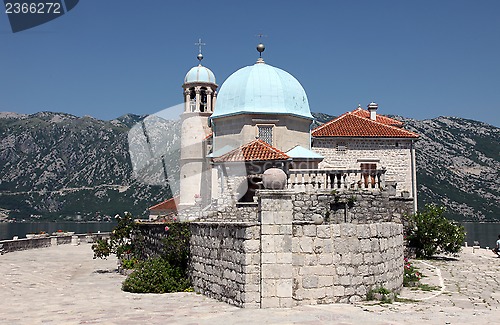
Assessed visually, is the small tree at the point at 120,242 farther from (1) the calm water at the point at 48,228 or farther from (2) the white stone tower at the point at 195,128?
(1) the calm water at the point at 48,228

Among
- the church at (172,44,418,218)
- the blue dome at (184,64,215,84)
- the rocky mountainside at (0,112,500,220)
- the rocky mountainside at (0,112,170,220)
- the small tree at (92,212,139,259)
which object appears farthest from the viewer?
the rocky mountainside at (0,112,170,220)

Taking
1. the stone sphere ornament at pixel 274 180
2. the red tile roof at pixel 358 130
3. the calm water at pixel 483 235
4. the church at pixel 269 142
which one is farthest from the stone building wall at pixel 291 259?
the calm water at pixel 483 235

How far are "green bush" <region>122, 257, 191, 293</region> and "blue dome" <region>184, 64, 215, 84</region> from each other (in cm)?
1889

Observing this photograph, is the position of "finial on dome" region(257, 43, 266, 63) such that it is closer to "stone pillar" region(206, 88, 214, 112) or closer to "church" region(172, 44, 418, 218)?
"church" region(172, 44, 418, 218)

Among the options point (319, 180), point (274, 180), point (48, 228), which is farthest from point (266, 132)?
point (48, 228)

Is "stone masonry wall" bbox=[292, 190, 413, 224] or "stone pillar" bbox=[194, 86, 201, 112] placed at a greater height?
"stone pillar" bbox=[194, 86, 201, 112]

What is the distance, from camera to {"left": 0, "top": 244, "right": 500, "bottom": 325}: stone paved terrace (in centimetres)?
1034

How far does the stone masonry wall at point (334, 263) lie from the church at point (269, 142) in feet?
15.8

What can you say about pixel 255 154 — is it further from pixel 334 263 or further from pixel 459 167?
pixel 459 167

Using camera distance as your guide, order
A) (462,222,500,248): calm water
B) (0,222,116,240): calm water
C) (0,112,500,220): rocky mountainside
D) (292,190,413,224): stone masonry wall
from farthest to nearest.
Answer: (0,112,500,220): rocky mountainside, (0,222,116,240): calm water, (462,222,500,248): calm water, (292,190,413,224): stone masonry wall

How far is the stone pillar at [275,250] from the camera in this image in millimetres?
11414

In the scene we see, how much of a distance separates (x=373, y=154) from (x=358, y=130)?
1822 mm

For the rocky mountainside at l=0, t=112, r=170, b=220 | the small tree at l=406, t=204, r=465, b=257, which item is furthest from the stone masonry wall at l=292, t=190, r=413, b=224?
the rocky mountainside at l=0, t=112, r=170, b=220

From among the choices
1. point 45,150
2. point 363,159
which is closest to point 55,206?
point 45,150
